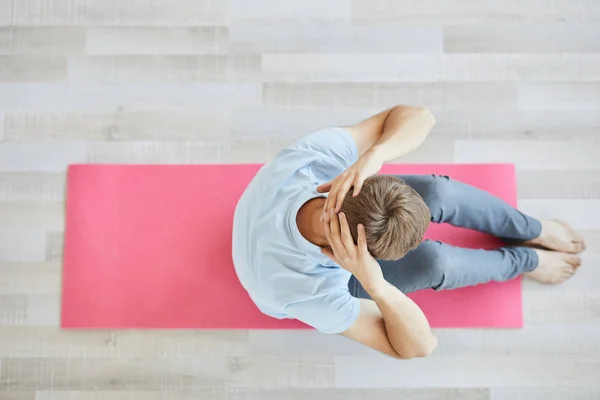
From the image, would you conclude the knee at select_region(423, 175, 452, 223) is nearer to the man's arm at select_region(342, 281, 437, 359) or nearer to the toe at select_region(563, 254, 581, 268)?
the man's arm at select_region(342, 281, 437, 359)

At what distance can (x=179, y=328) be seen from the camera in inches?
72.4

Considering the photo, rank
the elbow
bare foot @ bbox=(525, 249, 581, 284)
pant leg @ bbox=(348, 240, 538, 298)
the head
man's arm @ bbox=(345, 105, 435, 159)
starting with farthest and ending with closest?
bare foot @ bbox=(525, 249, 581, 284) < pant leg @ bbox=(348, 240, 538, 298) < the elbow < man's arm @ bbox=(345, 105, 435, 159) < the head

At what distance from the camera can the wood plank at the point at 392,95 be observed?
1.95 metres

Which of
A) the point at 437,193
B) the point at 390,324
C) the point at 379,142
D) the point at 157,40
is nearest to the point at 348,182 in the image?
the point at 379,142

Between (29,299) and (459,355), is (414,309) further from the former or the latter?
(29,299)

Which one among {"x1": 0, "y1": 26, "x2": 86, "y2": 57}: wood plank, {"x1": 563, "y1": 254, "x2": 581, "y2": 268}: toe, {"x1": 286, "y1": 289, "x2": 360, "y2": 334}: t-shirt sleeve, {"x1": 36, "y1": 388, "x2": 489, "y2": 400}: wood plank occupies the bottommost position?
{"x1": 36, "y1": 388, "x2": 489, "y2": 400}: wood plank

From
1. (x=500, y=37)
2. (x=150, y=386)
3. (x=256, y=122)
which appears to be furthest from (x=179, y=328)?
(x=500, y=37)

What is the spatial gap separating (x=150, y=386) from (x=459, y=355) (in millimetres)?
1137

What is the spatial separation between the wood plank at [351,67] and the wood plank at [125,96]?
12cm

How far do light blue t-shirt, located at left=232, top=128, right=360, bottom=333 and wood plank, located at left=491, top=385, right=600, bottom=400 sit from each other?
90cm

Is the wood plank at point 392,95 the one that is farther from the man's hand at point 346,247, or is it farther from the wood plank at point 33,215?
the man's hand at point 346,247

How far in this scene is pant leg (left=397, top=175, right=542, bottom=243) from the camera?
4.97 ft

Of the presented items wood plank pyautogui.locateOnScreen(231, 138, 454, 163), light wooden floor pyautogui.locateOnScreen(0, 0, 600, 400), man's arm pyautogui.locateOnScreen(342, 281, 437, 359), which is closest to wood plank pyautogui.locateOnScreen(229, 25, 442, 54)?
light wooden floor pyautogui.locateOnScreen(0, 0, 600, 400)

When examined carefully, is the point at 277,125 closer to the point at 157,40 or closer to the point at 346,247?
the point at 157,40
